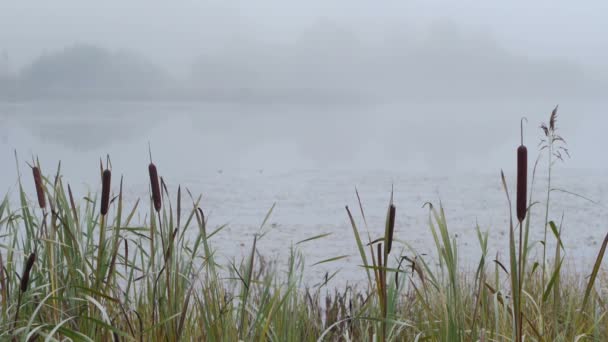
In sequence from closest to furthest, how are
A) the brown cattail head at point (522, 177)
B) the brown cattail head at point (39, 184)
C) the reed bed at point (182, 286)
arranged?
the brown cattail head at point (522, 177)
the reed bed at point (182, 286)
the brown cattail head at point (39, 184)

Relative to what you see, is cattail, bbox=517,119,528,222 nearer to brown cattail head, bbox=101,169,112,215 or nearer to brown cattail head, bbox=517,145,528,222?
brown cattail head, bbox=517,145,528,222

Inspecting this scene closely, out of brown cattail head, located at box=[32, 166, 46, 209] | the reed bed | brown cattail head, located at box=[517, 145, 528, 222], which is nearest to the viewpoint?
brown cattail head, located at box=[517, 145, 528, 222]

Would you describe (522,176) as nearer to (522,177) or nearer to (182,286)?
(522,177)

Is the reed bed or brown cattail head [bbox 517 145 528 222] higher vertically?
brown cattail head [bbox 517 145 528 222]

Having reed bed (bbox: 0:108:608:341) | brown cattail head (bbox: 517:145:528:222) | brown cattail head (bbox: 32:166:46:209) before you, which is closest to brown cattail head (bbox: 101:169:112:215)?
reed bed (bbox: 0:108:608:341)

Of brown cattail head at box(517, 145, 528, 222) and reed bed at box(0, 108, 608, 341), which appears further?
reed bed at box(0, 108, 608, 341)

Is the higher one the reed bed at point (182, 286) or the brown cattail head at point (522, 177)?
the brown cattail head at point (522, 177)

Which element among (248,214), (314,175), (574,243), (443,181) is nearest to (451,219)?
(574,243)

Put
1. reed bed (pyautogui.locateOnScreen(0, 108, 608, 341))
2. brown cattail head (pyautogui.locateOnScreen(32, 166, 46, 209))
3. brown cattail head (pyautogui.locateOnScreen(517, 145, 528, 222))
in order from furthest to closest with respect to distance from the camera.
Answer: brown cattail head (pyautogui.locateOnScreen(32, 166, 46, 209))
reed bed (pyautogui.locateOnScreen(0, 108, 608, 341))
brown cattail head (pyautogui.locateOnScreen(517, 145, 528, 222))

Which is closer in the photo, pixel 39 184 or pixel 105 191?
pixel 105 191

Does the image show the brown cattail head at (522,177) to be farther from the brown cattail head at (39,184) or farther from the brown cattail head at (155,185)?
the brown cattail head at (39,184)

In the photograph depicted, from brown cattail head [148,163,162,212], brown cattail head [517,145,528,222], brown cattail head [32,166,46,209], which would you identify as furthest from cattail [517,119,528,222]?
brown cattail head [32,166,46,209]

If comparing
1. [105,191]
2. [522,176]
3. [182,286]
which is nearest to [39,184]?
[105,191]

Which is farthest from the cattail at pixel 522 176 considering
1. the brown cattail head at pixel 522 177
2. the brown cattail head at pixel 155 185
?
the brown cattail head at pixel 155 185
